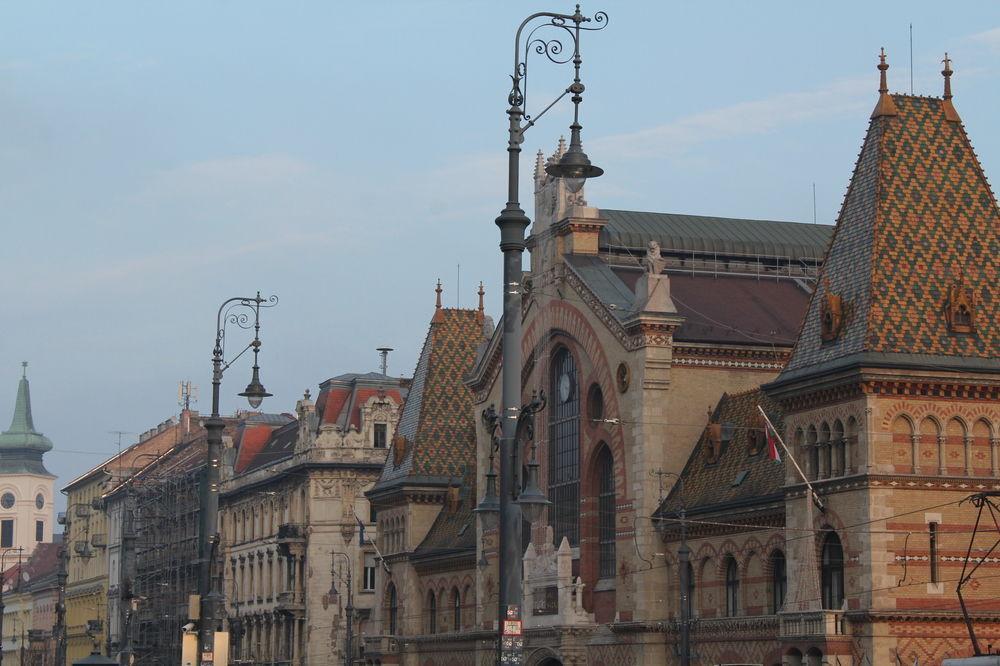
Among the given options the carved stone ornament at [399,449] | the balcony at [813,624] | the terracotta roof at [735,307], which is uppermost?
the terracotta roof at [735,307]

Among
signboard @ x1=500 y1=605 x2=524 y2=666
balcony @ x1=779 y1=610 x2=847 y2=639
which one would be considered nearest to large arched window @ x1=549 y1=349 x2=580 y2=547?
balcony @ x1=779 y1=610 x2=847 y2=639

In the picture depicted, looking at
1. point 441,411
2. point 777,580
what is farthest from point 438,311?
point 777,580

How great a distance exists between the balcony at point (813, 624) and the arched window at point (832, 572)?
2.62ft

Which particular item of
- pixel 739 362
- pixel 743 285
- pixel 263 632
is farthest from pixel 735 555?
pixel 263 632

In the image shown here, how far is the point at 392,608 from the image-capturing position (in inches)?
3531

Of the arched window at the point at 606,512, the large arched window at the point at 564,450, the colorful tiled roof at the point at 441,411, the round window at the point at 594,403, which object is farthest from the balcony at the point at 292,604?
the round window at the point at 594,403

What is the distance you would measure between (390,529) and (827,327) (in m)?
39.8

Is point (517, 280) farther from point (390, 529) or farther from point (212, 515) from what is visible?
point (390, 529)

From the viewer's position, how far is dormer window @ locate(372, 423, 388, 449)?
4171 inches

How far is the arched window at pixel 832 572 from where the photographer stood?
2076 inches

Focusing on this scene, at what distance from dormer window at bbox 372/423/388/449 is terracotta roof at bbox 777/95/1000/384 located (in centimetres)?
5321

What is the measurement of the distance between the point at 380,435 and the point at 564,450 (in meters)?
36.6

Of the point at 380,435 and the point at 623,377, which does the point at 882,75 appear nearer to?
the point at 623,377

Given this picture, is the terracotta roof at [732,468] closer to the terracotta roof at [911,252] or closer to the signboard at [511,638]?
the terracotta roof at [911,252]
